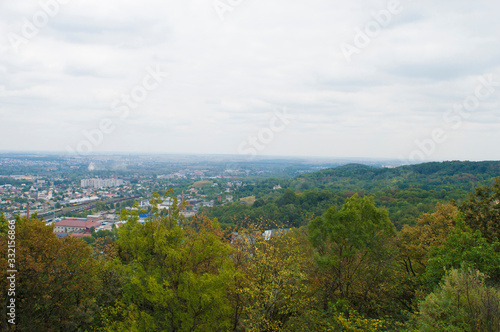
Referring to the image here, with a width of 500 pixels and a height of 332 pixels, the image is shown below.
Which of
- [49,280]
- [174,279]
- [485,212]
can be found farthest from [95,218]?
[485,212]

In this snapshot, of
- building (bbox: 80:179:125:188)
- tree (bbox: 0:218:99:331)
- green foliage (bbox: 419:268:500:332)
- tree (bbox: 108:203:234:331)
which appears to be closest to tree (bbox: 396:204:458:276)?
green foliage (bbox: 419:268:500:332)

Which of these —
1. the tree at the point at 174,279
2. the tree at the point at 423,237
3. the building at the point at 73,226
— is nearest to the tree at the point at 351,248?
the tree at the point at 423,237

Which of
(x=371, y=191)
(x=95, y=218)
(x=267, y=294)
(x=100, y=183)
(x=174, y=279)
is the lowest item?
(x=95, y=218)

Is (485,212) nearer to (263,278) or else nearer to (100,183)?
(263,278)

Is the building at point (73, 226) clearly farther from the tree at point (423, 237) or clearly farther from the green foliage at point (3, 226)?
the tree at point (423, 237)

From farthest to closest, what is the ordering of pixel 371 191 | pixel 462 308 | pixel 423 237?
pixel 371 191 < pixel 423 237 < pixel 462 308

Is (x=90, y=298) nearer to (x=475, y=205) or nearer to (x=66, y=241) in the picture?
(x=66, y=241)

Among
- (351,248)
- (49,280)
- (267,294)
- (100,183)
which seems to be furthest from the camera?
(100,183)
